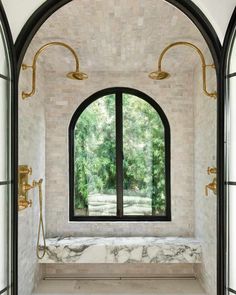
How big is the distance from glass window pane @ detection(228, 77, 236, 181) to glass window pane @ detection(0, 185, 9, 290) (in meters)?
1.25

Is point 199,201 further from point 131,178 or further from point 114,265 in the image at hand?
point 114,265

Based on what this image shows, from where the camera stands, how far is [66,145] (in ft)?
13.0

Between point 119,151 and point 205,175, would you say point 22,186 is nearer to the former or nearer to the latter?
point 119,151

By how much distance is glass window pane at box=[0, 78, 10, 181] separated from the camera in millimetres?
1636

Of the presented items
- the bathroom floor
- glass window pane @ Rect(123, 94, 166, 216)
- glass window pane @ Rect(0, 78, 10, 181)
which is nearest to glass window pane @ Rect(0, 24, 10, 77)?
glass window pane @ Rect(0, 78, 10, 181)

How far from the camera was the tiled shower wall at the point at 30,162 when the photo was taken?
2.90 meters

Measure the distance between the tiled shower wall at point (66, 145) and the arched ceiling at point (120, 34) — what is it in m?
0.20

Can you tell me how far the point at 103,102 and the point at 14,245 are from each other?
8.73 feet

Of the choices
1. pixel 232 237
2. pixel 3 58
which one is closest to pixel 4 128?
pixel 3 58

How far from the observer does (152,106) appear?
4062mm

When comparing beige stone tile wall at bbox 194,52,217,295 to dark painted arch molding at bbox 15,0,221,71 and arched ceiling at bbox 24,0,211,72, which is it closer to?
arched ceiling at bbox 24,0,211,72

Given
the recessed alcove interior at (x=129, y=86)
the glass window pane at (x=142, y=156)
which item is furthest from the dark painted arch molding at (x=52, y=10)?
the glass window pane at (x=142, y=156)

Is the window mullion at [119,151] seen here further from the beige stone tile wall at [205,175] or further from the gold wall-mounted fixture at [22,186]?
the gold wall-mounted fixture at [22,186]

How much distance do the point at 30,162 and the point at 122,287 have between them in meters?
1.81
